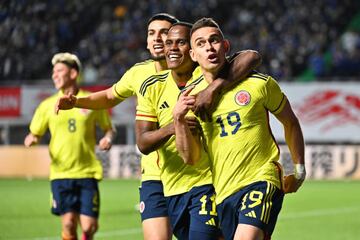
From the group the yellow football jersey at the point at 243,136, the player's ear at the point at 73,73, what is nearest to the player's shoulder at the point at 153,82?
the yellow football jersey at the point at 243,136

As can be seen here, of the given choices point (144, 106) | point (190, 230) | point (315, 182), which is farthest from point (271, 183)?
point (315, 182)

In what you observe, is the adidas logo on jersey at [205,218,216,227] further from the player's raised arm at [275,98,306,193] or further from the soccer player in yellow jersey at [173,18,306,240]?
the player's raised arm at [275,98,306,193]

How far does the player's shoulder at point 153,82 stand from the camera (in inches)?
314

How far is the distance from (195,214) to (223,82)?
1205 mm

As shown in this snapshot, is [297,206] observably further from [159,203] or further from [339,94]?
[159,203]

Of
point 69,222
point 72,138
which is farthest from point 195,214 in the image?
point 72,138

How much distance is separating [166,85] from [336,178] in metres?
20.6

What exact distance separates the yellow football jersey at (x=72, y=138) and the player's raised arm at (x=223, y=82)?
4.50 metres

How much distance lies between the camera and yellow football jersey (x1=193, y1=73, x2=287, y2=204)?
709 cm

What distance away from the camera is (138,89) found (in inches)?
335

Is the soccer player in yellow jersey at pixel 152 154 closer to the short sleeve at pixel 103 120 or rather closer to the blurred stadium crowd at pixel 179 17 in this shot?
the short sleeve at pixel 103 120

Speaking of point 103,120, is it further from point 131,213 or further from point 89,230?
point 131,213

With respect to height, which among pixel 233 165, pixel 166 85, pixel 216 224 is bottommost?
pixel 216 224

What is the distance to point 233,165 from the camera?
23.3 ft
